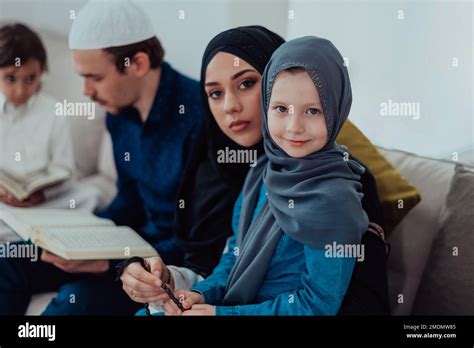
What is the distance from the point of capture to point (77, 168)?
199 centimetres

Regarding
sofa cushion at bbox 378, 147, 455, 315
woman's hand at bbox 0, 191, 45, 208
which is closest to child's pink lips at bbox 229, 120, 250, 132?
sofa cushion at bbox 378, 147, 455, 315

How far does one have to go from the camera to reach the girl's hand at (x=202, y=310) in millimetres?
1716

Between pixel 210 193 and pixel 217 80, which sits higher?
pixel 217 80

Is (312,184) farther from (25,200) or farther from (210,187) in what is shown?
(25,200)

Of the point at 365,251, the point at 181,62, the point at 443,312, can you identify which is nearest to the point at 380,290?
the point at 365,251

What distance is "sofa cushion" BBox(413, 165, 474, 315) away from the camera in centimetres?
177

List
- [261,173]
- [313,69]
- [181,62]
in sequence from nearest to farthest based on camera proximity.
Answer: [313,69] < [261,173] < [181,62]

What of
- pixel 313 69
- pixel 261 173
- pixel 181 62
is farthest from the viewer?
A: pixel 181 62

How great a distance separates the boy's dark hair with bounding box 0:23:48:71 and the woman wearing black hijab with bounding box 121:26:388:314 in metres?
0.45

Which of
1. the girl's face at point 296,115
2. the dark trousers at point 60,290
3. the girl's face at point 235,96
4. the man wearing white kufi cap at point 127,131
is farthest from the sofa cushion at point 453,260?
the dark trousers at point 60,290

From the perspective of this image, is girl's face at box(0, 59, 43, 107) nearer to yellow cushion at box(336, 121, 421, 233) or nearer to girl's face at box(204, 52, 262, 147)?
girl's face at box(204, 52, 262, 147)

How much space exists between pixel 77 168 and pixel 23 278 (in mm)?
337

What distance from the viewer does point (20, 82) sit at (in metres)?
1.93

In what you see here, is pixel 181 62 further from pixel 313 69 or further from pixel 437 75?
pixel 437 75
